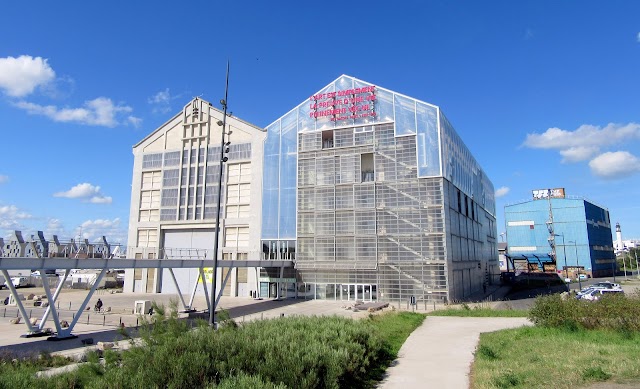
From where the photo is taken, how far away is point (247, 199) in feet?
180

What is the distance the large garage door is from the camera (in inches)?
2197

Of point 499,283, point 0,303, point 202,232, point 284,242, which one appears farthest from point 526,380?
point 499,283

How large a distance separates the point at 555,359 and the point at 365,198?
1325 inches

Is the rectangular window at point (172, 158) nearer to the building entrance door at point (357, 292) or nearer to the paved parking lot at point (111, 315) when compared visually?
the paved parking lot at point (111, 315)

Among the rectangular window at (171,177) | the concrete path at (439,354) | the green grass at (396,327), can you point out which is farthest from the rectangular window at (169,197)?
the concrete path at (439,354)

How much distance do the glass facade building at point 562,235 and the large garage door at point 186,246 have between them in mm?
83594

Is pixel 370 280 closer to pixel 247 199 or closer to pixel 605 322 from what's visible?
pixel 247 199

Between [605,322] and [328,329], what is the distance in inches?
558

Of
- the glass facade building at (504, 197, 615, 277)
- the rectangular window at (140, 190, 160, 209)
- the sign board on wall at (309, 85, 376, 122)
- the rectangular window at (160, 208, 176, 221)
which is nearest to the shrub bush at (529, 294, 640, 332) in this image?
the sign board on wall at (309, 85, 376, 122)

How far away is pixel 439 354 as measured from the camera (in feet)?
57.6

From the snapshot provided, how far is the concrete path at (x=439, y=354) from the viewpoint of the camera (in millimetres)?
13348

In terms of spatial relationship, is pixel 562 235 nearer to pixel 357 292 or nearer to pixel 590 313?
pixel 357 292

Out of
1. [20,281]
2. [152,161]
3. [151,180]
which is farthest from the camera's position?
[20,281]

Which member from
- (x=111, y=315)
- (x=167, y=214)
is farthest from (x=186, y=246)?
(x=111, y=315)
